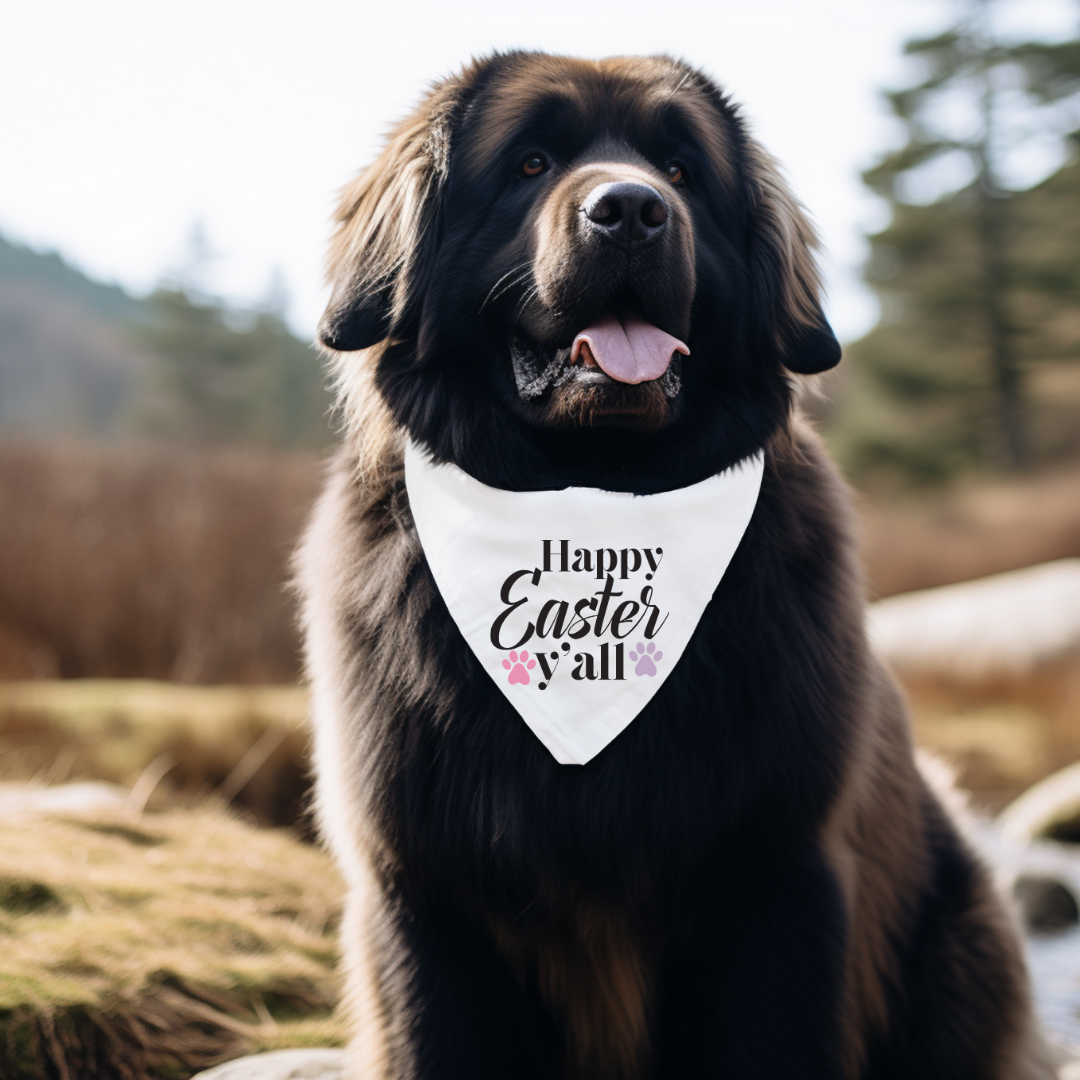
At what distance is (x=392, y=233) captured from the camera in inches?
98.6

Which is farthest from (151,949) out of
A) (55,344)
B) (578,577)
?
(55,344)

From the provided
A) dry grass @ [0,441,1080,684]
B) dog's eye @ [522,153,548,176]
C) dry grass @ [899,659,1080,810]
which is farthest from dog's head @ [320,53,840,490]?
dry grass @ [899,659,1080,810]

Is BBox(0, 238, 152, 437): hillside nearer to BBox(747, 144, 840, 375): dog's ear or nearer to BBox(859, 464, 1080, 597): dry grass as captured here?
BBox(859, 464, 1080, 597): dry grass

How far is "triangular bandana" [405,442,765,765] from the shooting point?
2227mm

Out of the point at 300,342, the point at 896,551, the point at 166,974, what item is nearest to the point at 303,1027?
the point at 166,974

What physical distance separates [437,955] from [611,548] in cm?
96

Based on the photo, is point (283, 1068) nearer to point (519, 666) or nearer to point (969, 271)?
point (519, 666)

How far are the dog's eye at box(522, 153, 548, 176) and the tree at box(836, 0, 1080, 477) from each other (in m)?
21.3

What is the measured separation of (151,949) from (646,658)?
1.75 m

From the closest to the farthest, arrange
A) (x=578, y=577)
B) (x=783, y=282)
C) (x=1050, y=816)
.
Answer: (x=578, y=577)
(x=783, y=282)
(x=1050, y=816)

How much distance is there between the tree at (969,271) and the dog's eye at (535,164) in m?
21.3

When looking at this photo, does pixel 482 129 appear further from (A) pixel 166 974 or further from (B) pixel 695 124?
(A) pixel 166 974

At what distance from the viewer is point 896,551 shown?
45.8 ft

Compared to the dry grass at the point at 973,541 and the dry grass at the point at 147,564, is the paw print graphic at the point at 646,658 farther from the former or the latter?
the dry grass at the point at 973,541
